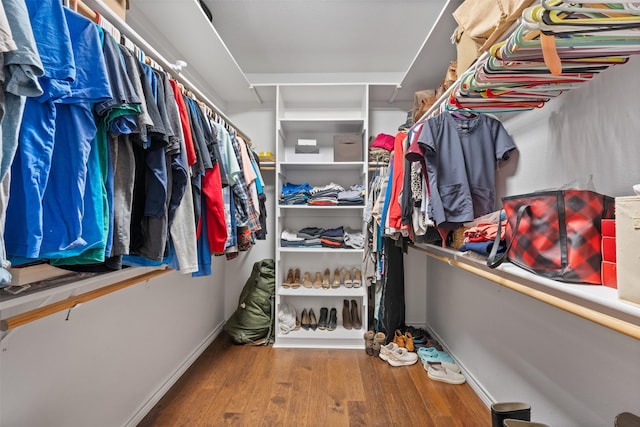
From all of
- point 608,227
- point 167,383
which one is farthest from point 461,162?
point 167,383

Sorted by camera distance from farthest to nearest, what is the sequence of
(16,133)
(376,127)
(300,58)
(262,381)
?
1. (376,127)
2. (300,58)
3. (262,381)
4. (16,133)

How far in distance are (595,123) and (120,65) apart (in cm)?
150

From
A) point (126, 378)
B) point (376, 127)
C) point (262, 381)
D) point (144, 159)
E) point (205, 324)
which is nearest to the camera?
point (144, 159)

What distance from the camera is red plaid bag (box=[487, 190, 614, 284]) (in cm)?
68

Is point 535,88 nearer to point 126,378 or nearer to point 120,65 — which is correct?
point 120,65

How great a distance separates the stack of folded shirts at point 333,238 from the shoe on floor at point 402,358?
0.90 meters

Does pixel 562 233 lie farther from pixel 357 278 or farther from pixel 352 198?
pixel 357 278

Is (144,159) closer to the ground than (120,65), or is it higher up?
closer to the ground

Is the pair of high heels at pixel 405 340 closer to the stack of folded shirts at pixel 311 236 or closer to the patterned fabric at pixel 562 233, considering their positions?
the stack of folded shirts at pixel 311 236

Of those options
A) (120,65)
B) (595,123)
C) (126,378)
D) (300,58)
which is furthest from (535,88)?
(126,378)

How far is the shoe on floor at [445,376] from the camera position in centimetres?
170

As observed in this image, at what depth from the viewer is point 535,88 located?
0.92 metres

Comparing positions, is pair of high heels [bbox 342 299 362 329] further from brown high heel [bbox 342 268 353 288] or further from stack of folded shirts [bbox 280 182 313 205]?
stack of folded shirts [bbox 280 182 313 205]

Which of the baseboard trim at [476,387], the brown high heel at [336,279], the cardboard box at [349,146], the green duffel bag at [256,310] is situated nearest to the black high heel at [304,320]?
the green duffel bag at [256,310]
